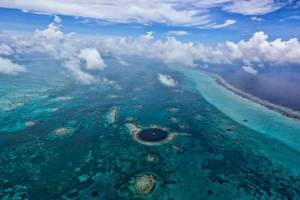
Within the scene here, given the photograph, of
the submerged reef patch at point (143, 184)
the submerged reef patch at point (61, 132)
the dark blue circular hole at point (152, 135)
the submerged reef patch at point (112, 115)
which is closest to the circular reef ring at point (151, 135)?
the dark blue circular hole at point (152, 135)

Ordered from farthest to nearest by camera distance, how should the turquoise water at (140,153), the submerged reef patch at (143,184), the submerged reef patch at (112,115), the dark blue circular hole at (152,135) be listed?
the submerged reef patch at (112,115) < the dark blue circular hole at (152,135) < the turquoise water at (140,153) < the submerged reef patch at (143,184)

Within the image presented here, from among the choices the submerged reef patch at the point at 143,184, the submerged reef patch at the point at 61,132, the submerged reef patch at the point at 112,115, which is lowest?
the submerged reef patch at the point at 112,115

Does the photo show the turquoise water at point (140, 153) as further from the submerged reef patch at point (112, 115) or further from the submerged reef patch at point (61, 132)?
the submerged reef patch at point (112, 115)

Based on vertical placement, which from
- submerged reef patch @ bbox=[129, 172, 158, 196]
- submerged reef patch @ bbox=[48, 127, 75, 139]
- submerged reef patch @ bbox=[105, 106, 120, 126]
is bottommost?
submerged reef patch @ bbox=[105, 106, 120, 126]

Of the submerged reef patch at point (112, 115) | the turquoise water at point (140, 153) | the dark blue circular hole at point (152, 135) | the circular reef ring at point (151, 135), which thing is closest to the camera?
the turquoise water at point (140, 153)

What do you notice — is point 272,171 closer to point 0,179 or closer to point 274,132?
point 274,132

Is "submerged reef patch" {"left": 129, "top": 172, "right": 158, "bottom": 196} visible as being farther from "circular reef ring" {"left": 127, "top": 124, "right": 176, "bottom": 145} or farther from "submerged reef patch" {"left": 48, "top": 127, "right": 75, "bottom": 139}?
"submerged reef patch" {"left": 48, "top": 127, "right": 75, "bottom": 139}

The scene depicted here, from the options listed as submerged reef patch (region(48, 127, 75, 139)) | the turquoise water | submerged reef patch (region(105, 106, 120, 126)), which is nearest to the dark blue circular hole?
the turquoise water

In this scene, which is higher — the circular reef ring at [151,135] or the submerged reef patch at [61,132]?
the circular reef ring at [151,135]
